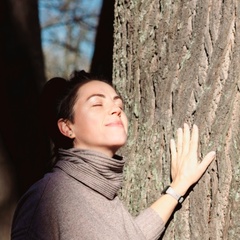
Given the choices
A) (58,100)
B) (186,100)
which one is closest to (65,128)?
(58,100)

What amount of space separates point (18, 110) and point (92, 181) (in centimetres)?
269

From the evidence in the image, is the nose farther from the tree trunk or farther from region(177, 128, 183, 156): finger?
the tree trunk

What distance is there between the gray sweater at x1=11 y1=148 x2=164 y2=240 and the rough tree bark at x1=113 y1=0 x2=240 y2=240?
4.3 inches

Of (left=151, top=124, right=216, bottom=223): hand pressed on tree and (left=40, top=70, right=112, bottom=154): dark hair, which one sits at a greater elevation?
(left=40, top=70, right=112, bottom=154): dark hair

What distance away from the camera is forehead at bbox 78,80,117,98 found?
6.00 feet

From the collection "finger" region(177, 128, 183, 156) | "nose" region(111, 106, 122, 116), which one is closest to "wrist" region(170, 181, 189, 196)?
"finger" region(177, 128, 183, 156)

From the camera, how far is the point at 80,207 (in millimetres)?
1617

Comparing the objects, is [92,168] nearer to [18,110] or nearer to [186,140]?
[186,140]

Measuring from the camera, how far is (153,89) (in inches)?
74.4

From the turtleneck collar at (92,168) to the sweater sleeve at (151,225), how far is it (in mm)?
140

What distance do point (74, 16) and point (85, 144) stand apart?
26.8 ft

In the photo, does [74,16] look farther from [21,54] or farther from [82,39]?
[21,54]

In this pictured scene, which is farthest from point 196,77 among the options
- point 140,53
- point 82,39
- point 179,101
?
point 82,39

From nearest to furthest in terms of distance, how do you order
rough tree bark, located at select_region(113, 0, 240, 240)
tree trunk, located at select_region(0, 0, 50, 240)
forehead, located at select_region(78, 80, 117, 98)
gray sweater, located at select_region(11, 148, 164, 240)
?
gray sweater, located at select_region(11, 148, 164, 240) → rough tree bark, located at select_region(113, 0, 240, 240) → forehead, located at select_region(78, 80, 117, 98) → tree trunk, located at select_region(0, 0, 50, 240)
